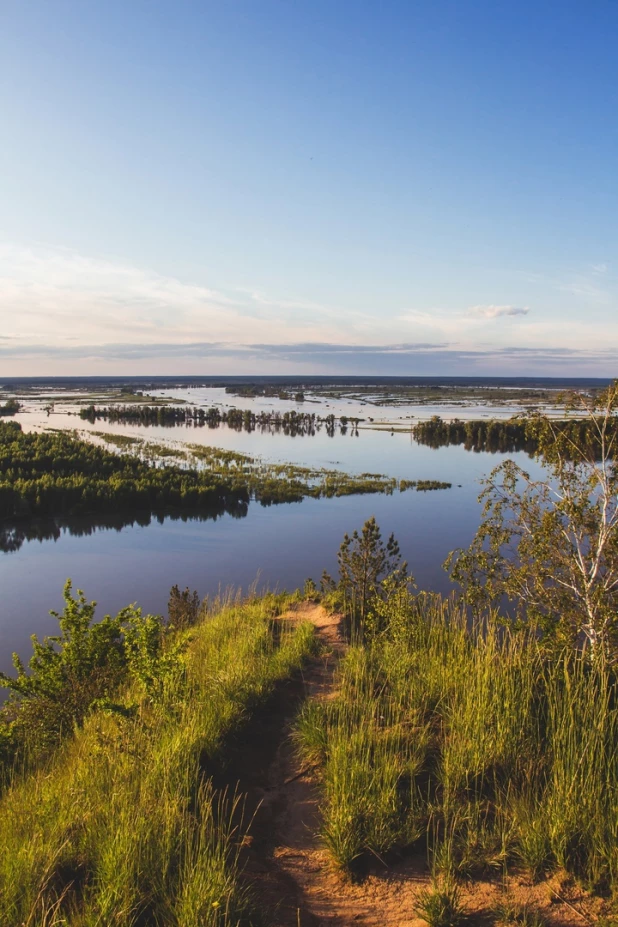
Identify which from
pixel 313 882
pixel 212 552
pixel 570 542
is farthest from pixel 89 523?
pixel 313 882

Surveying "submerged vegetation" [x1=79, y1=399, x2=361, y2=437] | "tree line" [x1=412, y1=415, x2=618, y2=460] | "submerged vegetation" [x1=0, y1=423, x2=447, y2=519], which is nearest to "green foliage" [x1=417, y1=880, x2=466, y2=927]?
"submerged vegetation" [x1=0, y1=423, x2=447, y2=519]

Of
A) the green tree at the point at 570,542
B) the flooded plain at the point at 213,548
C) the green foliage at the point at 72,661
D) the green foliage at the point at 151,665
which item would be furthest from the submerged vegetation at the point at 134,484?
the green tree at the point at 570,542

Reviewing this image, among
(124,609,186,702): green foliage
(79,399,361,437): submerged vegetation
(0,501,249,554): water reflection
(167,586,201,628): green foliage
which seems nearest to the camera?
(124,609,186,702): green foliage

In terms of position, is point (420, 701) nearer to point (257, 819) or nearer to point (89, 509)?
point (257, 819)

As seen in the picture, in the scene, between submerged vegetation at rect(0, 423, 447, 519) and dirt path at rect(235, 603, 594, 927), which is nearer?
dirt path at rect(235, 603, 594, 927)

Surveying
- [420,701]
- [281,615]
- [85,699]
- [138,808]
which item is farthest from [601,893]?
[281,615]

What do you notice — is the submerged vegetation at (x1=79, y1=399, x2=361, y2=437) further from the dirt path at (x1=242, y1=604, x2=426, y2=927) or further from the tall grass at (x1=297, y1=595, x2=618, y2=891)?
the dirt path at (x1=242, y1=604, x2=426, y2=927)
